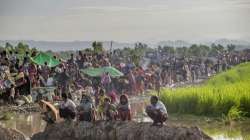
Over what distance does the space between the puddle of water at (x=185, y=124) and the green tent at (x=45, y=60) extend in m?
4.06

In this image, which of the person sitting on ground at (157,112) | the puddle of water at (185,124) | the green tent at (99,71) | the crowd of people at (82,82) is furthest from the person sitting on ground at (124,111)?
the green tent at (99,71)

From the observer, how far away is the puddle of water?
57.4 feet

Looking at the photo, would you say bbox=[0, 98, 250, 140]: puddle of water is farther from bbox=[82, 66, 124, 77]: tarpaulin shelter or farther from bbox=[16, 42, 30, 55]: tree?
bbox=[16, 42, 30, 55]: tree

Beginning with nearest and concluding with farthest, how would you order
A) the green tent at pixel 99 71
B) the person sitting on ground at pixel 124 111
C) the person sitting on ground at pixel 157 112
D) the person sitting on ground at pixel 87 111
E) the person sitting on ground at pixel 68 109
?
the person sitting on ground at pixel 157 112 → the person sitting on ground at pixel 124 111 → the person sitting on ground at pixel 87 111 → the person sitting on ground at pixel 68 109 → the green tent at pixel 99 71

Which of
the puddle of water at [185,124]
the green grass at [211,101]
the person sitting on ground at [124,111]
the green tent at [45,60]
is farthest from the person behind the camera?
the green tent at [45,60]

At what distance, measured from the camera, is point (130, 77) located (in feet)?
93.3

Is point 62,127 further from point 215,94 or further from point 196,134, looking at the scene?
point 215,94

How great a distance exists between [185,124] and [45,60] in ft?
27.5

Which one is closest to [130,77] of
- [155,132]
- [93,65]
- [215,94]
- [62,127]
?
[93,65]

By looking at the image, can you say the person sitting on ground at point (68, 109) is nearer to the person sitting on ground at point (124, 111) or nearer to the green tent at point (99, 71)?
the person sitting on ground at point (124, 111)

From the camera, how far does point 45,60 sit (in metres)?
25.8

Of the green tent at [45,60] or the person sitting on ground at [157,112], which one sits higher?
the green tent at [45,60]

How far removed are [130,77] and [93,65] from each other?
187 centimetres

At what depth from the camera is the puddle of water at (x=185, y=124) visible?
1750 cm
